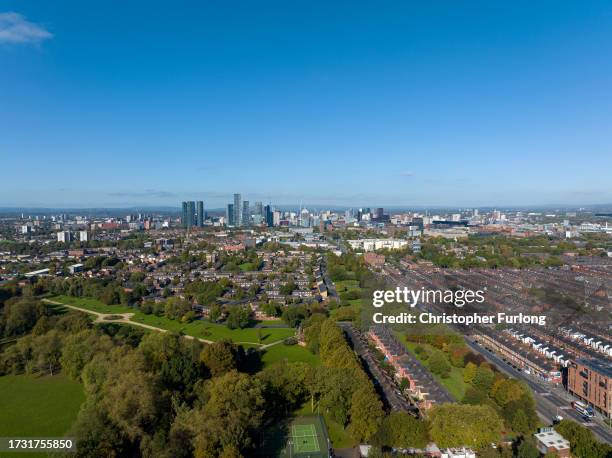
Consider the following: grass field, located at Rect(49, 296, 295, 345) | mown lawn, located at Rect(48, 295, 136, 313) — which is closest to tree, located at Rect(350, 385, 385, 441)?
grass field, located at Rect(49, 296, 295, 345)

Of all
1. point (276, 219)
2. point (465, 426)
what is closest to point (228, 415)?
point (465, 426)

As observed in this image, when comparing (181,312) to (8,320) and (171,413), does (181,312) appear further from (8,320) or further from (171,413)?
(171,413)

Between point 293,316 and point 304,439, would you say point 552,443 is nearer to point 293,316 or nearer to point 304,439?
point 304,439

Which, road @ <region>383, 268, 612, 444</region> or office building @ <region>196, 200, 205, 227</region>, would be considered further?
office building @ <region>196, 200, 205, 227</region>

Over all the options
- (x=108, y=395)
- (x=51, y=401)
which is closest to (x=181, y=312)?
(x=51, y=401)

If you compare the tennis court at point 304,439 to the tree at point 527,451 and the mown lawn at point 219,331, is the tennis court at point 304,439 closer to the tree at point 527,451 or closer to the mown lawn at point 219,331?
the tree at point 527,451

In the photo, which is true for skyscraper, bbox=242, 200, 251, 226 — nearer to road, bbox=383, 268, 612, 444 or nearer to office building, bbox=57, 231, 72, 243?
office building, bbox=57, 231, 72, 243

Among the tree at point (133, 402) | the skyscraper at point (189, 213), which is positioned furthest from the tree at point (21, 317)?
the skyscraper at point (189, 213)
